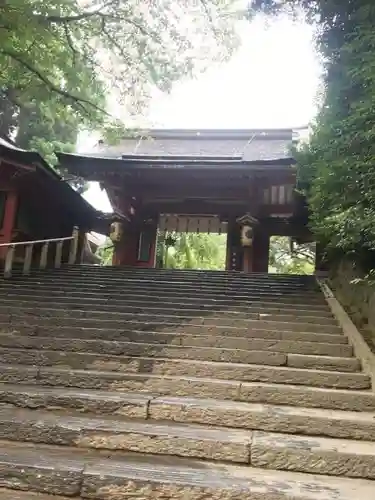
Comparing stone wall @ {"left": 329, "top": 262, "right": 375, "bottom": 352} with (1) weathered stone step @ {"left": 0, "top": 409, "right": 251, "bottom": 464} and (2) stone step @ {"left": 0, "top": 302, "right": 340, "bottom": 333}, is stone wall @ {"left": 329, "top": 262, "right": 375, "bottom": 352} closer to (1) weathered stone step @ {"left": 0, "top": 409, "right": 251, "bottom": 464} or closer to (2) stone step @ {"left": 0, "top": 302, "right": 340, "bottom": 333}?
(2) stone step @ {"left": 0, "top": 302, "right": 340, "bottom": 333}

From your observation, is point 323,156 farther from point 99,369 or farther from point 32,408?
point 32,408

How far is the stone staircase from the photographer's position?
107 inches

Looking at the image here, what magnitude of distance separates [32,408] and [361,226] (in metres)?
3.30

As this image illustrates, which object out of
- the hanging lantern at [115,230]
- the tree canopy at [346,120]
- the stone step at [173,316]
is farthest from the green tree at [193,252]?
the tree canopy at [346,120]

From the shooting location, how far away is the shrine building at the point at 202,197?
37.2ft

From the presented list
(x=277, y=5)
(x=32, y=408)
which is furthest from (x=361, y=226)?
(x=277, y=5)

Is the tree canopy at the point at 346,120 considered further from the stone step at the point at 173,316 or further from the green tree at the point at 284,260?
the green tree at the point at 284,260

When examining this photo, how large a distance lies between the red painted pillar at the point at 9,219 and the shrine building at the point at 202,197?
161cm

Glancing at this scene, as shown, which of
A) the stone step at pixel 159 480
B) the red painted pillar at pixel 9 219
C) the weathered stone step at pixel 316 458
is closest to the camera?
the stone step at pixel 159 480

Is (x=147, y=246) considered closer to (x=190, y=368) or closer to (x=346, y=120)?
(x=190, y=368)

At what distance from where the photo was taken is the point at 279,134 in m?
17.2

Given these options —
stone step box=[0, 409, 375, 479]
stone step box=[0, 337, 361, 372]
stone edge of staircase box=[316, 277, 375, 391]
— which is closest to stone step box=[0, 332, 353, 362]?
stone step box=[0, 337, 361, 372]

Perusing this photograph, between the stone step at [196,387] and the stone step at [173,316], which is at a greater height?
the stone step at [173,316]

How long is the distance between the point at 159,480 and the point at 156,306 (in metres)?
4.18
